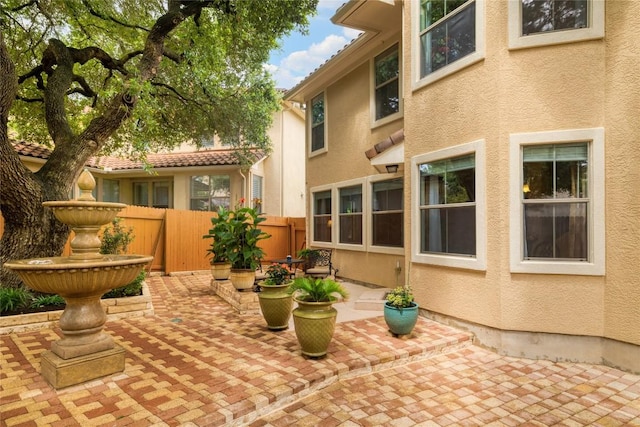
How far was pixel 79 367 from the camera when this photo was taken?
12.3ft

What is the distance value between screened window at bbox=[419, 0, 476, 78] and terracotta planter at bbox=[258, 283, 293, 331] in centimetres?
472

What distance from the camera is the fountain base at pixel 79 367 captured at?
3.66m

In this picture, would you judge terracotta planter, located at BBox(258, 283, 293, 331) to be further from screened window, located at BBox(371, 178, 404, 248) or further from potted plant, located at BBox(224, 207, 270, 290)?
screened window, located at BBox(371, 178, 404, 248)

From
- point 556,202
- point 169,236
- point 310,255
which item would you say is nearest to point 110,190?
point 169,236

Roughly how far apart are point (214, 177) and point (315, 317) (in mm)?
12964

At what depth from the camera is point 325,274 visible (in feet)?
29.9

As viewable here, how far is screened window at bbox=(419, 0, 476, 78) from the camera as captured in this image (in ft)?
18.5

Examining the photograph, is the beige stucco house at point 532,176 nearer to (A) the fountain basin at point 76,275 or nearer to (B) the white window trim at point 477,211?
(B) the white window trim at point 477,211

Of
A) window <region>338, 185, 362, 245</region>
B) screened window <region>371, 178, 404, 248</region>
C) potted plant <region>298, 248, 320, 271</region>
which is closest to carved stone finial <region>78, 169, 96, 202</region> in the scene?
screened window <region>371, 178, 404, 248</region>

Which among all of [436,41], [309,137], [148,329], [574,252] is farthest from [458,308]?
[309,137]

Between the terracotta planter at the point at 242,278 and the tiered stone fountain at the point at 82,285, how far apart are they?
11.7 ft

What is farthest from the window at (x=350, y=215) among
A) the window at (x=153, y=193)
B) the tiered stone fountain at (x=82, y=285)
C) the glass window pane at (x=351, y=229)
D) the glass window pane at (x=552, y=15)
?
the window at (x=153, y=193)

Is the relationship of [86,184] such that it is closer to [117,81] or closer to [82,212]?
[82,212]

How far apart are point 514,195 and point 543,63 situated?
6.31ft
